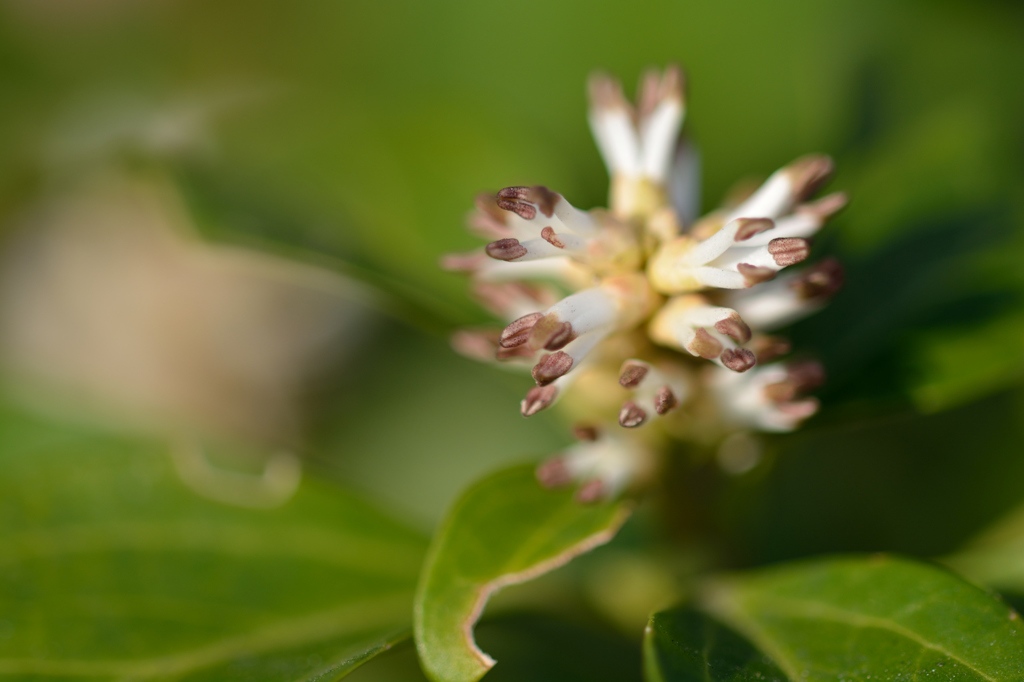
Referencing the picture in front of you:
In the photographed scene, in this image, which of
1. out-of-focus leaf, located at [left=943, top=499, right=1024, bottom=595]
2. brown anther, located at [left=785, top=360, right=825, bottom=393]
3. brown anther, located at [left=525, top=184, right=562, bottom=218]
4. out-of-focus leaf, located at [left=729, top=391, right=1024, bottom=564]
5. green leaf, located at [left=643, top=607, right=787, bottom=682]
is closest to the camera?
green leaf, located at [left=643, top=607, right=787, bottom=682]

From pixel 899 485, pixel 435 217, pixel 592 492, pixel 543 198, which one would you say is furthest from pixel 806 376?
pixel 899 485

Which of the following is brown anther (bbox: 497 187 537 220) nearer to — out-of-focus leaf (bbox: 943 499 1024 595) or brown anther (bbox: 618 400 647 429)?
brown anther (bbox: 618 400 647 429)

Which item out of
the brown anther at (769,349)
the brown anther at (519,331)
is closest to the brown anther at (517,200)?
the brown anther at (519,331)

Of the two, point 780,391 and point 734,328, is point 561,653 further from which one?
point 734,328

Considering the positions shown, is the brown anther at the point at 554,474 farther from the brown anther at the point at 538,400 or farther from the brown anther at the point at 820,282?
the brown anther at the point at 820,282

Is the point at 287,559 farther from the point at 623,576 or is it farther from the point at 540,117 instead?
the point at 540,117

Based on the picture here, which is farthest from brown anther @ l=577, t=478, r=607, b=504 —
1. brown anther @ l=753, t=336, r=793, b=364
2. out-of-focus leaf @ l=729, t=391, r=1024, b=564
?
out-of-focus leaf @ l=729, t=391, r=1024, b=564

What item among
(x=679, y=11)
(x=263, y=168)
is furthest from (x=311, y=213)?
(x=679, y=11)
